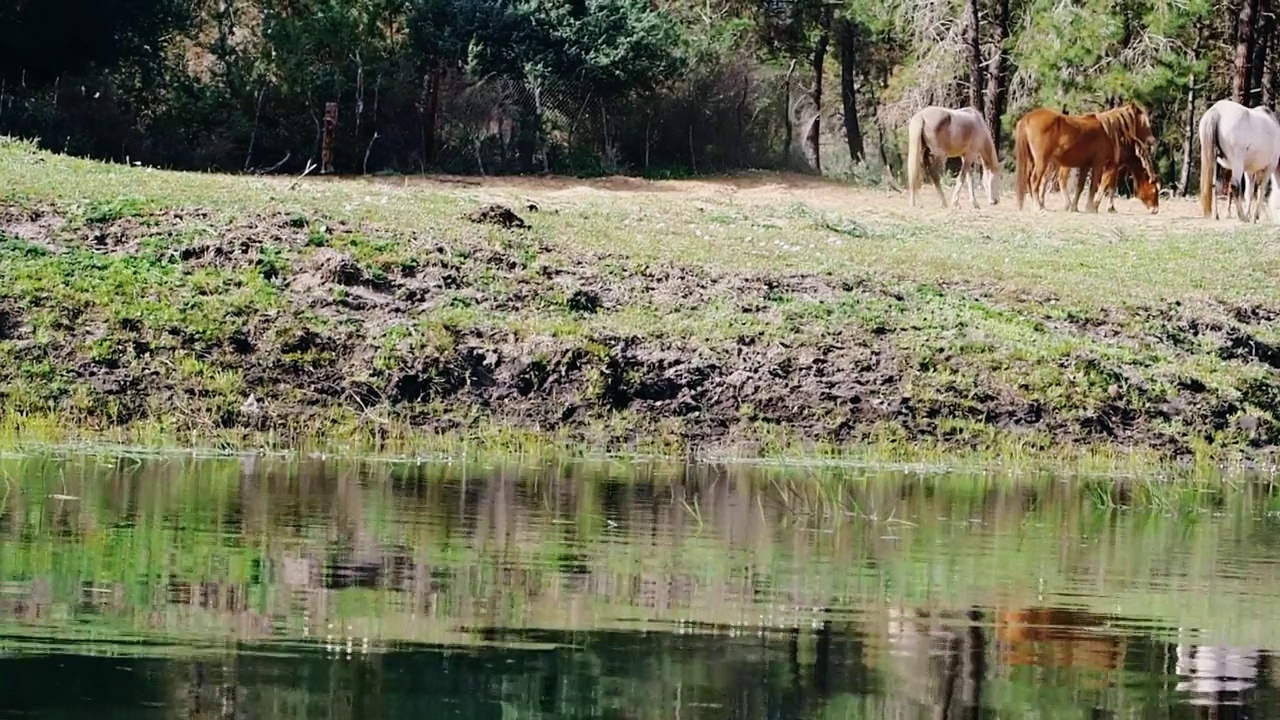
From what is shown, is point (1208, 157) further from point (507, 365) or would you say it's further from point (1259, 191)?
point (507, 365)

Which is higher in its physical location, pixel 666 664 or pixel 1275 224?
pixel 1275 224

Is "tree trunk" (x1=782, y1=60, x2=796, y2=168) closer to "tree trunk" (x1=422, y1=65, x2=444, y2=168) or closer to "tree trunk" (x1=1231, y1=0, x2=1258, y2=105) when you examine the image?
"tree trunk" (x1=422, y1=65, x2=444, y2=168)

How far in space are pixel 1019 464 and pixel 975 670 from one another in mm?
7894

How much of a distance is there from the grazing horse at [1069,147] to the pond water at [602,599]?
61.3ft

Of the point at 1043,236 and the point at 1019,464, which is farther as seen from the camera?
the point at 1043,236

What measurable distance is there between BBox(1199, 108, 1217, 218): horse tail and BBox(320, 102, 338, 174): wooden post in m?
11.7

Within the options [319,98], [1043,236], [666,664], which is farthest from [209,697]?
[319,98]

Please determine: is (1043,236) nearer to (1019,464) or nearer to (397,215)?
(397,215)

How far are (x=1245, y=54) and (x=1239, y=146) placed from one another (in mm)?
5468

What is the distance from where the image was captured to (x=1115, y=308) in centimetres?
1836

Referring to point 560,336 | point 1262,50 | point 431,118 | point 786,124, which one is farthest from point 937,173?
point 560,336

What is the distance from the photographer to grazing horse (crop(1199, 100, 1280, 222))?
96.6 feet

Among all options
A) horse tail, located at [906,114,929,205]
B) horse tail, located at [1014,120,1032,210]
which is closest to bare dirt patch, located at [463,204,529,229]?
A: horse tail, located at [906,114,929,205]

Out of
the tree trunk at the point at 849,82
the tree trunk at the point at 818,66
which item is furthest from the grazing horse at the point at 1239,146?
the tree trunk at the point at 849,82
